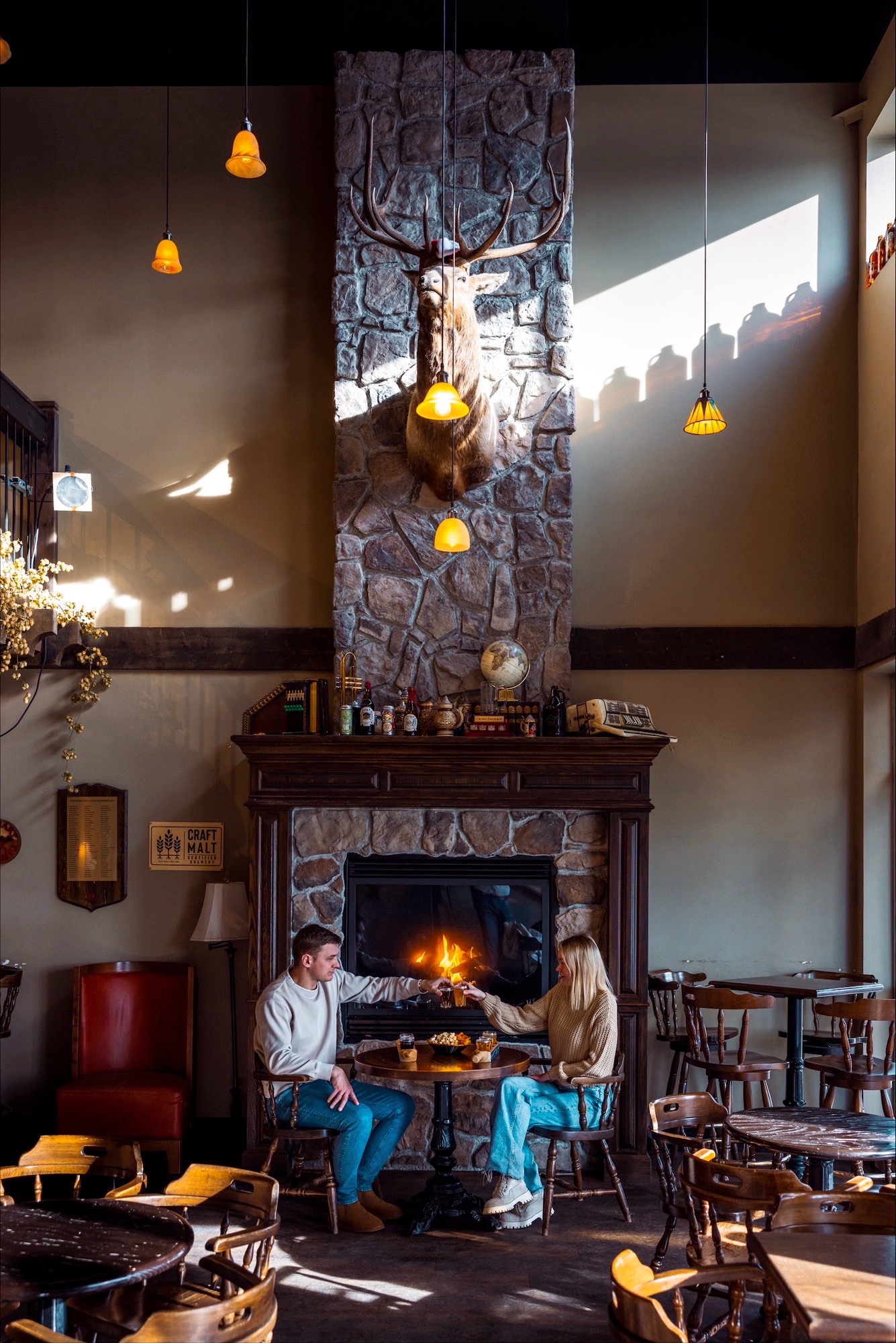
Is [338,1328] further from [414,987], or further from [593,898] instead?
[593,898]

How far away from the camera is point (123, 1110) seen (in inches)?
238

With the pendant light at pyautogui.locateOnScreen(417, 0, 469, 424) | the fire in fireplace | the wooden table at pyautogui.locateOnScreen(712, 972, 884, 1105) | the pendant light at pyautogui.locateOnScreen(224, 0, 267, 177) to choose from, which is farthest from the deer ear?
the wooden table at pyautogui.locateOnScreen(712, 972, 884, 1105)

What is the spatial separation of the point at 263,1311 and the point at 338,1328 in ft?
4.76

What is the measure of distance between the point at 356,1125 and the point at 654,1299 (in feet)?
8.00

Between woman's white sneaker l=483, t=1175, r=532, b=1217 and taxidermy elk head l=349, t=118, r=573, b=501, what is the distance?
139 inches

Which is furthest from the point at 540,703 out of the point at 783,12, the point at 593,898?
the point at 783,12

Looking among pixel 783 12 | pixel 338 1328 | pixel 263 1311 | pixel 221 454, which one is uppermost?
pixel 783 12

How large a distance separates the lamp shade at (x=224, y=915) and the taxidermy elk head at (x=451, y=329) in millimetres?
2534

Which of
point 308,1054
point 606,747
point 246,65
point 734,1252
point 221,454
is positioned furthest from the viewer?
point 221,454

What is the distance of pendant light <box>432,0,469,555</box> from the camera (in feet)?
15.6

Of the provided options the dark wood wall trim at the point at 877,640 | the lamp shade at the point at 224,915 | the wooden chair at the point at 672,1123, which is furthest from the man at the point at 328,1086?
the dark wood wall trim at the point at 877,640

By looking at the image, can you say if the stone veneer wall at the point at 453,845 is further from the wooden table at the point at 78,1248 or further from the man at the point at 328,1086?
the wooden table at the point at 78,1248

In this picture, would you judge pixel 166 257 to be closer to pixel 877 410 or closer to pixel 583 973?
pixel 877 410

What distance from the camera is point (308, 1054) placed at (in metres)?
5.39
